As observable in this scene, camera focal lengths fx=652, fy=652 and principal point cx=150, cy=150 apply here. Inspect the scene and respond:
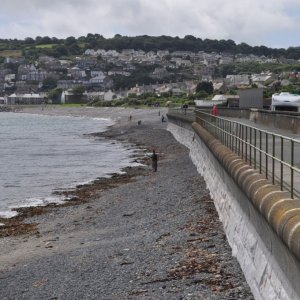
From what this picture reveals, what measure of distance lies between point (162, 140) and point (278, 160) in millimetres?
49577

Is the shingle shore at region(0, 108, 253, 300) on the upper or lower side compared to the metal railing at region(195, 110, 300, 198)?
lower

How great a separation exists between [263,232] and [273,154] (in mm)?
1167

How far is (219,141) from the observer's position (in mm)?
19547

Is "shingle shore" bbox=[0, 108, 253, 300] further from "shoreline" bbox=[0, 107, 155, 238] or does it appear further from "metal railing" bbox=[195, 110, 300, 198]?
"metal railing" bbox=[195, 110, 300, 198]

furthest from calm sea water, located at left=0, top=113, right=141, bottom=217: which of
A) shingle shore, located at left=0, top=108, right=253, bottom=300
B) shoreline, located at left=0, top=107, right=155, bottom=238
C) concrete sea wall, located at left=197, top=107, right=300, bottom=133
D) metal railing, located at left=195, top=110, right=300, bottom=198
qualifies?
metal railing, located at left=195, top=110, right=300, bottom=198

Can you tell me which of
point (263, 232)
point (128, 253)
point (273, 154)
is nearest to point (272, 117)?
point (128, 253)

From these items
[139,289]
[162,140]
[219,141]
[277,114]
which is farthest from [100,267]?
[162,140]

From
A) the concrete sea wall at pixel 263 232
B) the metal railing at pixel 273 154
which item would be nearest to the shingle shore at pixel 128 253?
the concrete sea wall at pixel 263 232

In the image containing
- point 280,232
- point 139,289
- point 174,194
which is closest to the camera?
point 280,232

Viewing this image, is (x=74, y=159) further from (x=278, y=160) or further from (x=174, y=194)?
(x=278, y=160)

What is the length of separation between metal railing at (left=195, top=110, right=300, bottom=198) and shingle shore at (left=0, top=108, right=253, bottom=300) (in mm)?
1865

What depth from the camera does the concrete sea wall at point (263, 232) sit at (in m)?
7.17

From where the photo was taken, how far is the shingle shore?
36.1ft

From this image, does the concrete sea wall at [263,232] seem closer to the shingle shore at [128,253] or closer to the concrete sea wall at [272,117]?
the shingle shore at [128,253]
